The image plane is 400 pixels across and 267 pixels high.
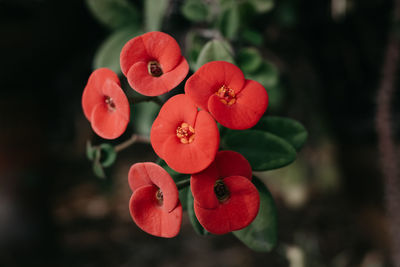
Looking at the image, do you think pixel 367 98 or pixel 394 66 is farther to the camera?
pixel 367 98

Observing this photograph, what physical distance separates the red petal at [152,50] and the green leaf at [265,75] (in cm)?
35

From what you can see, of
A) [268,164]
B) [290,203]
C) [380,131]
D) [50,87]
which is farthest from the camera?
[290,203]

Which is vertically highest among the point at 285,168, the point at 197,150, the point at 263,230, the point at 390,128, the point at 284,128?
the point at 197,150

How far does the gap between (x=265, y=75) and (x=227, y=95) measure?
38 cm

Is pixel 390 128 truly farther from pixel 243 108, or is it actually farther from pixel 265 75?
pixel 243 108

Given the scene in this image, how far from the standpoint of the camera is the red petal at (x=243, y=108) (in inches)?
17.2

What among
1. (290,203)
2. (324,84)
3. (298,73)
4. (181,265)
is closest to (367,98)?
(324,84)

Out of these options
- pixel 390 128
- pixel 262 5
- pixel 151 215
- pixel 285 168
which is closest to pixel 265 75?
pixel 262 5

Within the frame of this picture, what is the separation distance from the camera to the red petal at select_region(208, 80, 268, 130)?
44 centimetres

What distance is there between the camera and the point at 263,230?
0.58m

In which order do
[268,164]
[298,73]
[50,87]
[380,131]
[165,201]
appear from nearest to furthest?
[165,201]
[268,164]
[380,131]
[298,73]
[50,87]

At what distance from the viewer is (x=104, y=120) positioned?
0.51 metres

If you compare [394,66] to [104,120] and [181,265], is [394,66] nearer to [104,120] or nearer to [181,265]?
[104,120]

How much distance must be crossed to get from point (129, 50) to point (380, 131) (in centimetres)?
100
